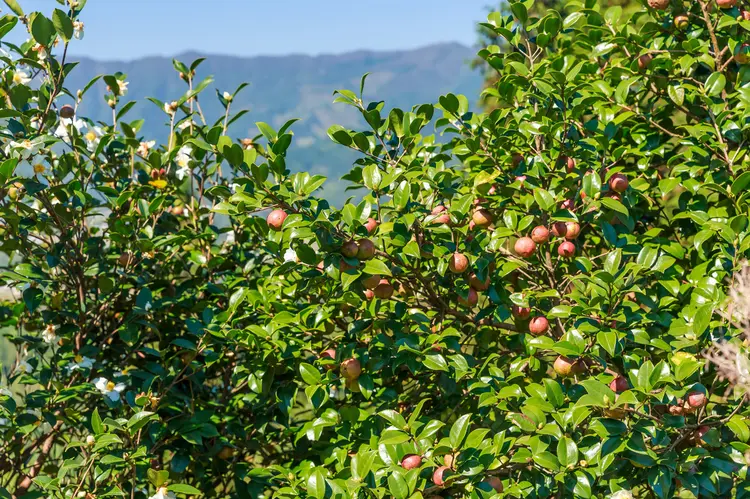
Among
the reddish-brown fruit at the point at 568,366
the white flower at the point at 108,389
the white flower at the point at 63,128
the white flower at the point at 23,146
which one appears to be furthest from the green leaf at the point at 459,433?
the white flower at the point at 63,128

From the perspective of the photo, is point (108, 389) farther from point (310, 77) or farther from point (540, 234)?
point (310, 77)

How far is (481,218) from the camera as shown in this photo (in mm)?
1858

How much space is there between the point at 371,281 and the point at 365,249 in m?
0.12

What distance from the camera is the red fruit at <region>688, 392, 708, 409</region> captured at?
4.80 ft

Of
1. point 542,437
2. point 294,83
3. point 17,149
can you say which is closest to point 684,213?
point 542,437

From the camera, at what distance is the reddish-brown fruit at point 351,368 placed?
1699 millimetres

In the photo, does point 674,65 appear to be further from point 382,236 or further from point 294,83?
point 294,83

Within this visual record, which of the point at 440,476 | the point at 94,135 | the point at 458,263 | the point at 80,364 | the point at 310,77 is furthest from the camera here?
the point at 310,77

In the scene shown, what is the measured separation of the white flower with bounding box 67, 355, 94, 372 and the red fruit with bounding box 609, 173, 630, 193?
1.42 meters

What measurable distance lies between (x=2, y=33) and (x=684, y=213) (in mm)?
1616

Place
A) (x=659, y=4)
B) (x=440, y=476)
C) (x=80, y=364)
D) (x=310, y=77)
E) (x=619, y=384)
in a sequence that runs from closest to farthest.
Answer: (x=440, y=476)
(x=619, y=384)
(x=80, y=364)
(x=659, y=4)
(x=310, y=77)

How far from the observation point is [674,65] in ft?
6.67

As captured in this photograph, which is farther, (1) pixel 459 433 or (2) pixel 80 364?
(2) pixel 80 364

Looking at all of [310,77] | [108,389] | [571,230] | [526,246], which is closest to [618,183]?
[571,230]
